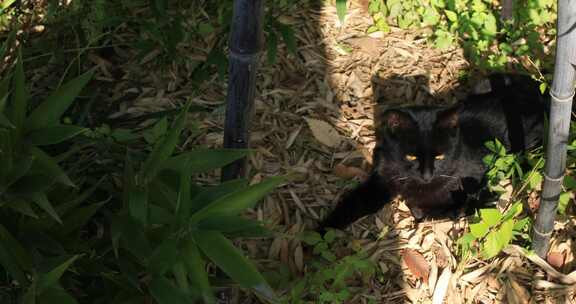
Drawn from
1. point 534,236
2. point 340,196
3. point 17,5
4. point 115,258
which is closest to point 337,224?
point 340,196

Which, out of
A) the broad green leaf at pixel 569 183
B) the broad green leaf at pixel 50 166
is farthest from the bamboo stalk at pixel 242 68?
the broad green leaf at pixel 569 183

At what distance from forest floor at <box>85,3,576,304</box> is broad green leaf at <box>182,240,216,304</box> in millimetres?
780

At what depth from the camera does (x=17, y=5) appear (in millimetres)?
3645

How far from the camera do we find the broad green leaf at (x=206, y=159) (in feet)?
7.59

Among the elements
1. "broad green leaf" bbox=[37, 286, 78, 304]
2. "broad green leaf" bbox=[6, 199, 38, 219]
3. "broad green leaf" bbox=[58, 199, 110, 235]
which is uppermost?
"broad green leaf" bbox=[6, 199, 38, 219]

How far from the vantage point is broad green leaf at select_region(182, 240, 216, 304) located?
6.93 ft

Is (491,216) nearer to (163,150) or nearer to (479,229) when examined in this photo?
(479,229)

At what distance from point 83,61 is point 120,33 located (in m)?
0.37

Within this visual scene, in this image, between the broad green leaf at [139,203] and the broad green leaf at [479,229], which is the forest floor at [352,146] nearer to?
the broad green leaf at [479,229]

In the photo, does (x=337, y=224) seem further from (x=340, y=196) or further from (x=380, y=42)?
(x=380, y=42)

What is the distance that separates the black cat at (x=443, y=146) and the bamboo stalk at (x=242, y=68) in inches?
35.3

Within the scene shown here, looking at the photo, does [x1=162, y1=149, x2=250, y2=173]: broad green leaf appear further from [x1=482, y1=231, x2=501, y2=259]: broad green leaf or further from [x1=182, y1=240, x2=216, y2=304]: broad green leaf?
[x1=482, y1=231, x2=501, y2=259]: broad green leaf

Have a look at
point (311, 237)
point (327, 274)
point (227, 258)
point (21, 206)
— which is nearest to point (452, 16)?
point (311, 237)

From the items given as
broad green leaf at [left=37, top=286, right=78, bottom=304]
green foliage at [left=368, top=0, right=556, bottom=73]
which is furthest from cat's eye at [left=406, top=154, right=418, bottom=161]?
broad green leaf at [left=37, top=286, right=78, bottom=304]
